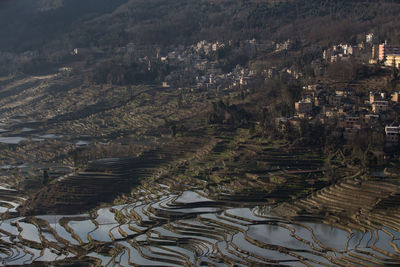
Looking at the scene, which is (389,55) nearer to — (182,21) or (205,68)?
(205,68)

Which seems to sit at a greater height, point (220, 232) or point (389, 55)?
point (389, 55)

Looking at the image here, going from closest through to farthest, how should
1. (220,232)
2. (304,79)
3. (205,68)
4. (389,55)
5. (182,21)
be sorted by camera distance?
(220,232)
(389,55)
(304,79)
(205,68)
(182,21)

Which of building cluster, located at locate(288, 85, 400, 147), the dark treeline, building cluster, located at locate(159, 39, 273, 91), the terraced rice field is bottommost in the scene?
the terraced rice field

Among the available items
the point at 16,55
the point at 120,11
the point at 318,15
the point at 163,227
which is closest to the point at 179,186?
the point at 163,227

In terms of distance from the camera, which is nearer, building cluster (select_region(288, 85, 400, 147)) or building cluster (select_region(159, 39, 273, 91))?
building cluster (select_region(288, 85, 400, 147))

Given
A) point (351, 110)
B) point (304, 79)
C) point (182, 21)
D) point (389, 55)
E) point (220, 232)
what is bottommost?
point (220, 232)

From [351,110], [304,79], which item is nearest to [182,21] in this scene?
[304,79]

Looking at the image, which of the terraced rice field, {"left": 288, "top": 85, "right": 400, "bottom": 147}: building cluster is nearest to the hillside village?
{"left": 288, "top": 85, "right": 400, "bottom": 147}: building cluster

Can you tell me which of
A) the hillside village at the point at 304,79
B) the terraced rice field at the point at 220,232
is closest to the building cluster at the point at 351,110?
the hillside village at the point at 304,79

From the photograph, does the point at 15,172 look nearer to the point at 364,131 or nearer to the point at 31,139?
Answer: the point at 31,139

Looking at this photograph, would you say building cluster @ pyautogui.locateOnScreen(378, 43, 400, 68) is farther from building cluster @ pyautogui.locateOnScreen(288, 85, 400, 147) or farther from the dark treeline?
the dark treeline
